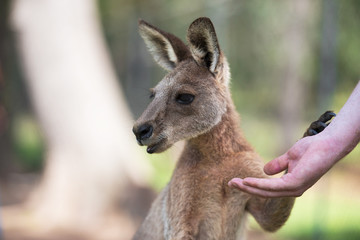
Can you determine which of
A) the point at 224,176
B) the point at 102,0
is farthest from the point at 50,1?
the point at 102,0

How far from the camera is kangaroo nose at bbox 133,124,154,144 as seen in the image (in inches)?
127

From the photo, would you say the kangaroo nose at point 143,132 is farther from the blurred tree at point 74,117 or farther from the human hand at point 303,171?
the blurred tree at point 74,117

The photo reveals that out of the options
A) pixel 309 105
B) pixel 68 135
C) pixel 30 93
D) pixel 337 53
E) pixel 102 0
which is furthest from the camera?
pixel 102 0

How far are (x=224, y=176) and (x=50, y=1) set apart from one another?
Answer: 6.52 metres

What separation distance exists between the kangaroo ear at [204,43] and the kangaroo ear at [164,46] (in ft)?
0.59

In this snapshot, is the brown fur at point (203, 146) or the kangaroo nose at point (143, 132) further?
the brown fur at point (203, 146)

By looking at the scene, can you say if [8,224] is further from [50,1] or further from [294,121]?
[294,121]

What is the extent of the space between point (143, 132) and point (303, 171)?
1.09m

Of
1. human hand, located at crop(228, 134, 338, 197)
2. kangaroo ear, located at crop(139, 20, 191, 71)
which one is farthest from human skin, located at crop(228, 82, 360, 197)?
kangaroo ear, located at crop(139, 20, 191, 71)

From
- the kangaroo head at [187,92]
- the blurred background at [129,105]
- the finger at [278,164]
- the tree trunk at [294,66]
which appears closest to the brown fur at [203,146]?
the kangaroo head at [187,92]

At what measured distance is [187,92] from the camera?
3461 mm

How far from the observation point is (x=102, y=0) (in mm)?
A: 20953

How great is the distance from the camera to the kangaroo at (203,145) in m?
3.34

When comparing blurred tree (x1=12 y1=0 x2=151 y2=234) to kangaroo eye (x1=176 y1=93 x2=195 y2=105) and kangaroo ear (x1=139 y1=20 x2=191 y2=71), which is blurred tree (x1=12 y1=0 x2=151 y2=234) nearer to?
kangaroo ear (x1=139 y1=20 x2=191 y2=71)
